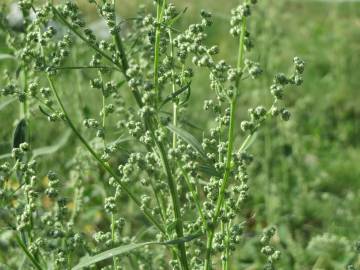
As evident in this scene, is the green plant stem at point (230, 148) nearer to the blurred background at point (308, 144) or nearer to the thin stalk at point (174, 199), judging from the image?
the thin stalk at point (174, 199)

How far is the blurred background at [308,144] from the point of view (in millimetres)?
4242

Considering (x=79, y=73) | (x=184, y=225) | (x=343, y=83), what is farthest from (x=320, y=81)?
(x=184, y=225)

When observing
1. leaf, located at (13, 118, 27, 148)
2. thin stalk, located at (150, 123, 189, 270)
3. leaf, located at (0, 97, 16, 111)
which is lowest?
thin stalk, located at (150, 123, 189, 270)

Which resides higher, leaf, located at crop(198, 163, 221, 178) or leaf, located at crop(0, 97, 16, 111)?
leaf, located at crop(0, 97, 16, 111)

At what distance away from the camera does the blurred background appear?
424cm

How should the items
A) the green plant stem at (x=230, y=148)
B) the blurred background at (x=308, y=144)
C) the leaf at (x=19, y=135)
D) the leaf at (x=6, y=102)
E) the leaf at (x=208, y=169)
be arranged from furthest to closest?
the blurred background at (x=308, y=144)
the leaf at (x=6, y=102)
the leaf at (x=19, y=135)
the leaf at (x=208, y=169)
the green plant stem at (x=230, y=148)

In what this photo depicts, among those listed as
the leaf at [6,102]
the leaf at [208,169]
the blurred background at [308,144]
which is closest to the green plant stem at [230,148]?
the leaf at [208,169]

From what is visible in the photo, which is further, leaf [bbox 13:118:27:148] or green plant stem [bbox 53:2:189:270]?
leaf [bbox 13:118:27:148]

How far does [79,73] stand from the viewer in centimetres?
391

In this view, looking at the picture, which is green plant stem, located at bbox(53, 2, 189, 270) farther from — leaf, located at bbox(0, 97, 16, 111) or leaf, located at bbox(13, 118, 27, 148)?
leaf, located at bbox(0, 97, 16, 111)

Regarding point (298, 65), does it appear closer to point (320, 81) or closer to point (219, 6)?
point (320, 81)

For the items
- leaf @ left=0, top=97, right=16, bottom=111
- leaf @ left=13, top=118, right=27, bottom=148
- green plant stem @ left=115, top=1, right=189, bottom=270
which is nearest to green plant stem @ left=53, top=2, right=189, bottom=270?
green plant stem @ left=115, top=1, right=189, bottom=270

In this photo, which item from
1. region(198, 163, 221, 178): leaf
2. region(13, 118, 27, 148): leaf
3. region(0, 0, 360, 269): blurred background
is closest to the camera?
region(198, 163, 221, 178): leaf

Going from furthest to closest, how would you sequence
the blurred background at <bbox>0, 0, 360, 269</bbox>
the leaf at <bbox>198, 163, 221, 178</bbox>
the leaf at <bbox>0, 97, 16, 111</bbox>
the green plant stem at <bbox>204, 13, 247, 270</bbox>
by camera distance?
the blurred background at <bbox>0, 0, 360, 269</bbox>, the leaf at <bbox>0, 97, 16, 111</bbox>, the leaf at <bbox>198, 163, 221, 178</bbox>, the green plant stem at <bbox>204, 13, 247, 270</bbox>
